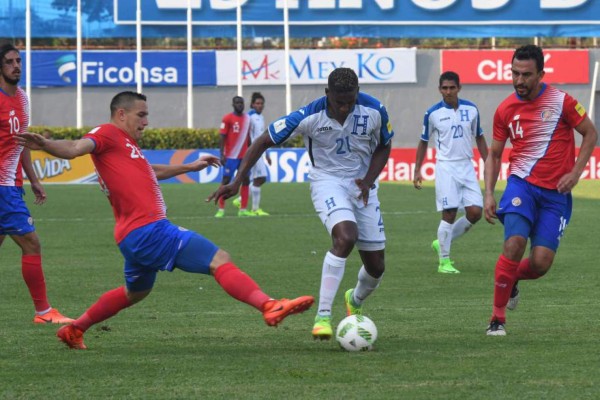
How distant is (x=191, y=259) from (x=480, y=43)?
138 ft

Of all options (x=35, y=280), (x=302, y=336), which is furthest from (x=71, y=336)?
(x=35, y=280)

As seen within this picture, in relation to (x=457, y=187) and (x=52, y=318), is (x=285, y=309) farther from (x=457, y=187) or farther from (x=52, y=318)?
(x=457, y=187)

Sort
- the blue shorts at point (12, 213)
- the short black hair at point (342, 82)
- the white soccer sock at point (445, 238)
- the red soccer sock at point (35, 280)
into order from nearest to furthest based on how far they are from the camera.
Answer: the short black hair at point (342, 82) < the blue shorts at point (12, 213) < the red soccer sock at point (35, 280) < the white soccer sock at point (445, 238)

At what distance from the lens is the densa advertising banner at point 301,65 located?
45969mm

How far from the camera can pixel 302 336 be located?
9031mm

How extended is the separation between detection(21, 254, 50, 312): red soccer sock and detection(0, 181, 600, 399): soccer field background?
22 centimetres

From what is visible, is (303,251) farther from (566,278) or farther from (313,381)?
(313,381)

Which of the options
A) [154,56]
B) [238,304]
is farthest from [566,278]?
[154,56]

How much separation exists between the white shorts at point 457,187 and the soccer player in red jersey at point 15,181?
590cm

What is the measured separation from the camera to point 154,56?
150 ft

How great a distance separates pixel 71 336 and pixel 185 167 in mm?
1414

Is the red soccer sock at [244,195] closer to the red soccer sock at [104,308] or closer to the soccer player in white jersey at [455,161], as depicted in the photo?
the soccer player in white jersey at [455,161]

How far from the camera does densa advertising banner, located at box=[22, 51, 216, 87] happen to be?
4525 centimetres

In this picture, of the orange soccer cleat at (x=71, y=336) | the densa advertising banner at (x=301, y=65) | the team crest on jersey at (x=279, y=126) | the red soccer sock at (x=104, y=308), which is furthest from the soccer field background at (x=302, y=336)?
the densa advertising banner at (x=301, y=65)
